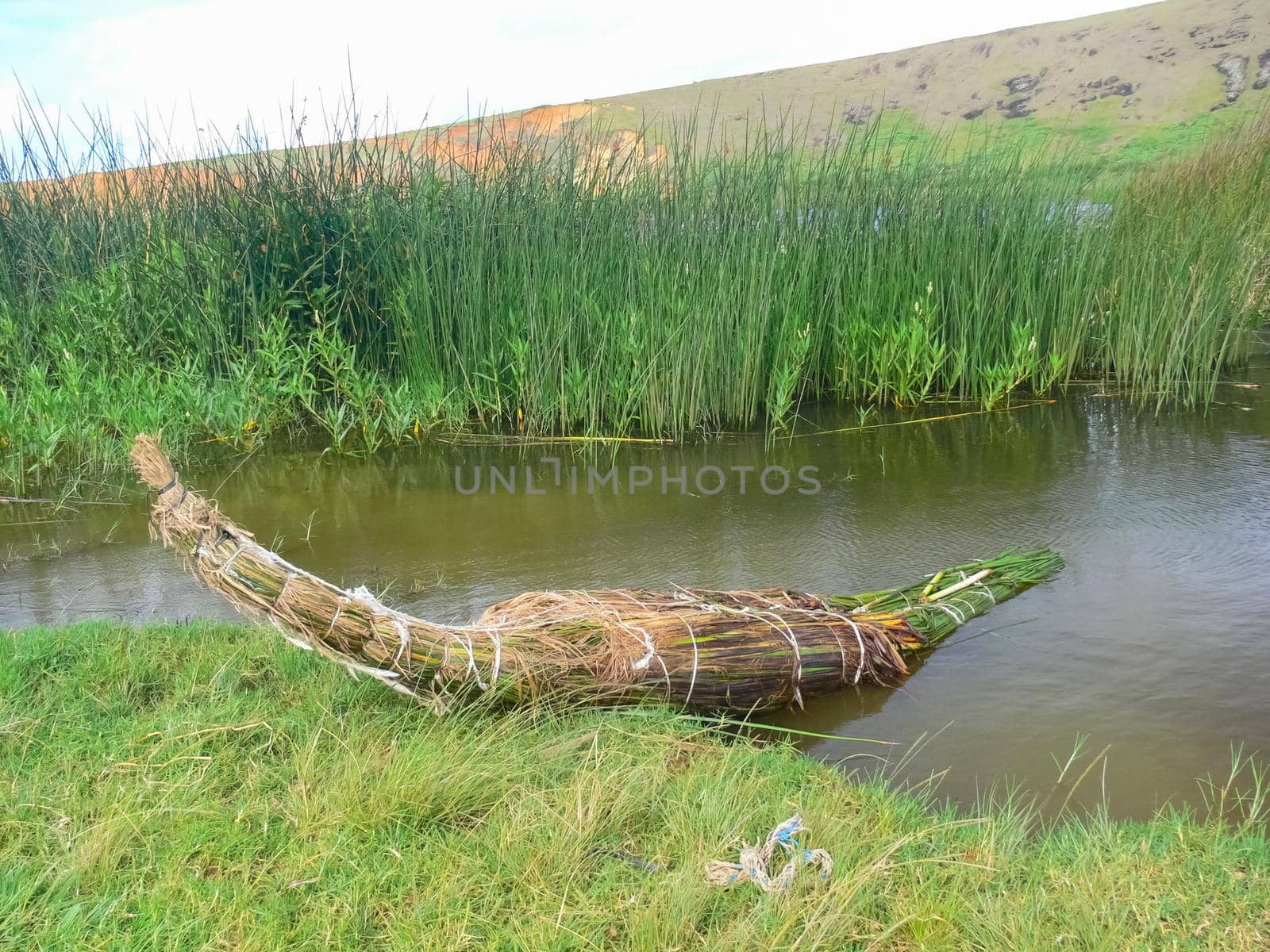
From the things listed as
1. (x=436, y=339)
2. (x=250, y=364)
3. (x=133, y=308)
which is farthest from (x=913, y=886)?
(x=133, y=308)

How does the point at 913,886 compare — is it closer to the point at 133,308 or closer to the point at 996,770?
the point at 996,770

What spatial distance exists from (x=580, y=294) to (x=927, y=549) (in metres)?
2.33

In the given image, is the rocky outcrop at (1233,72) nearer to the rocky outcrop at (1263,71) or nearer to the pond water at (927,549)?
the rocky outcrop at (1263,71)

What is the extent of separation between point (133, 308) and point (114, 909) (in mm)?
4570

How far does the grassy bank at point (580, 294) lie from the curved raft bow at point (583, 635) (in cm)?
247

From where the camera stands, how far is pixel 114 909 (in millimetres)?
1485

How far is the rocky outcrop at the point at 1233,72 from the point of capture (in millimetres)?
19562

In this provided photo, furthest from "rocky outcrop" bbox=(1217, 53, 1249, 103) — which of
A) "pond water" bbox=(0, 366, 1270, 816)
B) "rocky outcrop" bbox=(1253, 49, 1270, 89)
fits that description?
"pond water" bbox=(0, 366, 1270, 816)

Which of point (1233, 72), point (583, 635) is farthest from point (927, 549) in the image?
point (1233, 72)

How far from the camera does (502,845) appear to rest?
1613mm

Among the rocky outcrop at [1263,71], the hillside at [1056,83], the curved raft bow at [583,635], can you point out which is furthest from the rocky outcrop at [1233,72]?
the curved raft bow at [583,635]

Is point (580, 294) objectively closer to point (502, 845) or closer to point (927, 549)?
point (927, 549)

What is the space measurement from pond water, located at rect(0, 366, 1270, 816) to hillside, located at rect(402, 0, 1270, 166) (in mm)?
14744

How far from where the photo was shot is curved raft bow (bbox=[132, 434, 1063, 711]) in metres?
1.94
